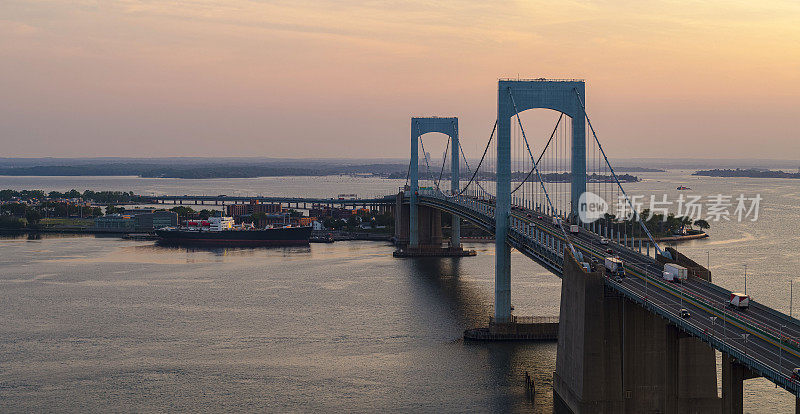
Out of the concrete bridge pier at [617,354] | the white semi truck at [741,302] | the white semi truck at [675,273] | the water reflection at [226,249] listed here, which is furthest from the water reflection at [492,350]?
the water reflection at [226,249]

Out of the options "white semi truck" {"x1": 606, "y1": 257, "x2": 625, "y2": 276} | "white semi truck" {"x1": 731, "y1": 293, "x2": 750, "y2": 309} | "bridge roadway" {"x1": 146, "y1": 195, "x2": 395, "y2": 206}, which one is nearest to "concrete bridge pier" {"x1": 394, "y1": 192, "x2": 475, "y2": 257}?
"bridge roadway" {"x1": 146, "y1": 195, "x2": 395, "y2": 206}

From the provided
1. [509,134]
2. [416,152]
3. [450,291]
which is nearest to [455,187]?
[416,152]

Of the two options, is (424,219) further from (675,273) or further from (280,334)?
(675,273)

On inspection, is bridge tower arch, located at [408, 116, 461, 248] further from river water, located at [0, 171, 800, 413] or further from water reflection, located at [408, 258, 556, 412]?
water reflection, located at [408, 258, 556, 412]

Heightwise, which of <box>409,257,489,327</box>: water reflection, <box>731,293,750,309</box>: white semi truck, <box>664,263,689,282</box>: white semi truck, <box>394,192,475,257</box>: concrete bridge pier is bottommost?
<box>409,257,489,327</box>: water reflection

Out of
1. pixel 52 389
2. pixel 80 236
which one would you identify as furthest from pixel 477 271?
pixel 80 236

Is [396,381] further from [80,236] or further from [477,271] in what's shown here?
[80,236]
